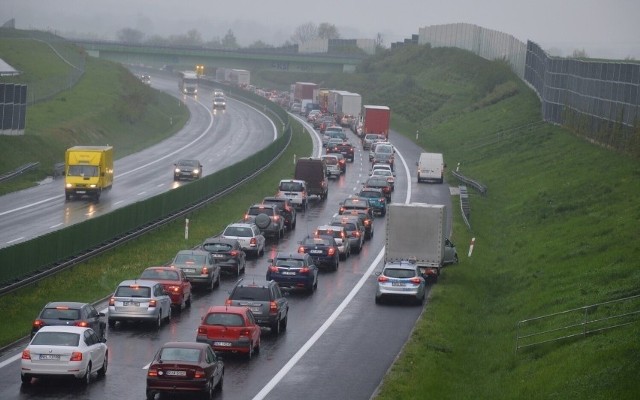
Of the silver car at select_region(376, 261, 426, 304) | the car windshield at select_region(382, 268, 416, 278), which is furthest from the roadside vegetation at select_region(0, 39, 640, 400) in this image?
the car windshield at select_region(382, 268, 416, 278)

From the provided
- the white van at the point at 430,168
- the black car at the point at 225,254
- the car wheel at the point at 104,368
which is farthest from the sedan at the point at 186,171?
the car wheel at the point at 104,368

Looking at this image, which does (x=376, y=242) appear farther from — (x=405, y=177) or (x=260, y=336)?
(x=405, y=177)

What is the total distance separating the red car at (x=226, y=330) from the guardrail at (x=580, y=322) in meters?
7.92

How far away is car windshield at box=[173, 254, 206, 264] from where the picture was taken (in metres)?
45.9

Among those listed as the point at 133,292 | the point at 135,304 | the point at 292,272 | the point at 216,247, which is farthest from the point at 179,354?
the point at 216,247

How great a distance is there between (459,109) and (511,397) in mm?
115924

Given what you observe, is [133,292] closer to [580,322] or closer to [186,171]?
[580,322]

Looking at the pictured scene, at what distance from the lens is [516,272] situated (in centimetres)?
5200

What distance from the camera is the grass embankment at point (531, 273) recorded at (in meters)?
31.3

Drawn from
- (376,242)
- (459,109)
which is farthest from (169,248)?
(459,109)

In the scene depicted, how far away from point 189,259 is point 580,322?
15.4 meters

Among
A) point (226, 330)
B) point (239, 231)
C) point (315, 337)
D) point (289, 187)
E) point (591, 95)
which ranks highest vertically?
point (591, 95)

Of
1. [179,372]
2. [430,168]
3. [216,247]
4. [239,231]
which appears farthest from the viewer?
[430,168]

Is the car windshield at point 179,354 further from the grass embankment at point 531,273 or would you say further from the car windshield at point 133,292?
the car windshield at point 133,292
